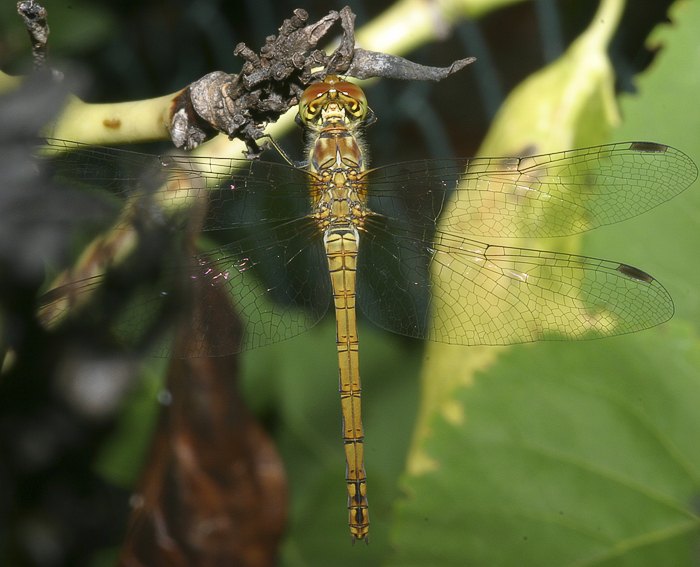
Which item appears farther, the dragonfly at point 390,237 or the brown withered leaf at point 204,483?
the brown withered leaf at point 204,483

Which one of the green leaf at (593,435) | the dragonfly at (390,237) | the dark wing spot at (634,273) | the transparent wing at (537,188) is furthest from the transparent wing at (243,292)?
the dark wing spot at (634,273)

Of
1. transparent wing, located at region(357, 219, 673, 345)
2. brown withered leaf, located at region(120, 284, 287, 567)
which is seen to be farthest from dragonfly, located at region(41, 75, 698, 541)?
brown withered leaf, located at region(120, 284, 287, 567)

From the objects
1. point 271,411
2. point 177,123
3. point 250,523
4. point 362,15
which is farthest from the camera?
point 362,15

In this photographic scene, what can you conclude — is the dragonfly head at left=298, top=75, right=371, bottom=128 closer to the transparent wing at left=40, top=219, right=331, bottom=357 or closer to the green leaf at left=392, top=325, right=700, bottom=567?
the transparent wing at left=40, top=219, right=331, bottom=357

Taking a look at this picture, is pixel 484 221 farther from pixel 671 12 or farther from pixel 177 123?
A: pixel 177 123

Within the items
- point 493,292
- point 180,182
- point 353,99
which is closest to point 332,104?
point 353,99

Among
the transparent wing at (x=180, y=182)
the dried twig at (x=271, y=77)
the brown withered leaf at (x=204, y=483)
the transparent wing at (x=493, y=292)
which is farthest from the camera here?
the brown withered leaf at (x=204, y=483)

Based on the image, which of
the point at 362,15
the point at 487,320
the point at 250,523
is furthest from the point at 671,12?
the point at 250,523

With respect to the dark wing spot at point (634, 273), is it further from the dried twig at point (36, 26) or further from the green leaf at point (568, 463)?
the dried twig at point (36, 26)
